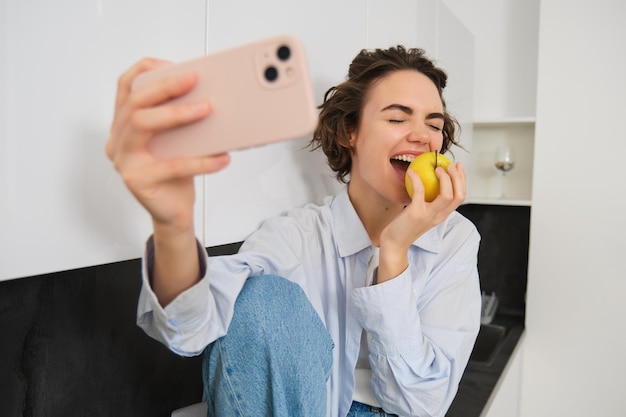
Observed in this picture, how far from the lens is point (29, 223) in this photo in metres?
0.59

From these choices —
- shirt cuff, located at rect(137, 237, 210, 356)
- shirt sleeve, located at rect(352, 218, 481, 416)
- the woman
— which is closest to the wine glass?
the woman

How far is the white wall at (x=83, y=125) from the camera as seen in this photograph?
0.57 m

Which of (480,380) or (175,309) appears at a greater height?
(175,309)

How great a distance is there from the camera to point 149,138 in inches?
18.4

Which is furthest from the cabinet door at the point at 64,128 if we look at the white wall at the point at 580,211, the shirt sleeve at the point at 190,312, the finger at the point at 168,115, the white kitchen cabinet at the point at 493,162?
the white kitchen cabinet at the point at 493,162

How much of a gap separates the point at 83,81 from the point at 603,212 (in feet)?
6.42

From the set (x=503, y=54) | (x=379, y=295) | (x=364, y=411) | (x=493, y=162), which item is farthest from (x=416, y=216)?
(x=503, y=54)

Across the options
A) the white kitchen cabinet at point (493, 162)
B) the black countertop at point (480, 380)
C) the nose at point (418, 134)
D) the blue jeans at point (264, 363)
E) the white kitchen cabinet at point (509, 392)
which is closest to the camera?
the blue jeans at point (264, 363)

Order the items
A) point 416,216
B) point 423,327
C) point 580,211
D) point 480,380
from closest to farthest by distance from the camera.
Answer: point 416,216 < point 423,327 < point 480,380 < point 580,211

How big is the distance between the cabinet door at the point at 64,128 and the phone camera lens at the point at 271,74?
12.0 inches

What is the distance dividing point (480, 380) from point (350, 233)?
0.74 m

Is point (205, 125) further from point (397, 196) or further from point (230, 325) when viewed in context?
point (397, 196)

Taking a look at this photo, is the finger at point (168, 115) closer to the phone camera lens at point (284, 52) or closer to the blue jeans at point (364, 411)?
the phone camera lens at point (284, 52)

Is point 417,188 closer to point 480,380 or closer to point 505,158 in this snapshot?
point 480,380
